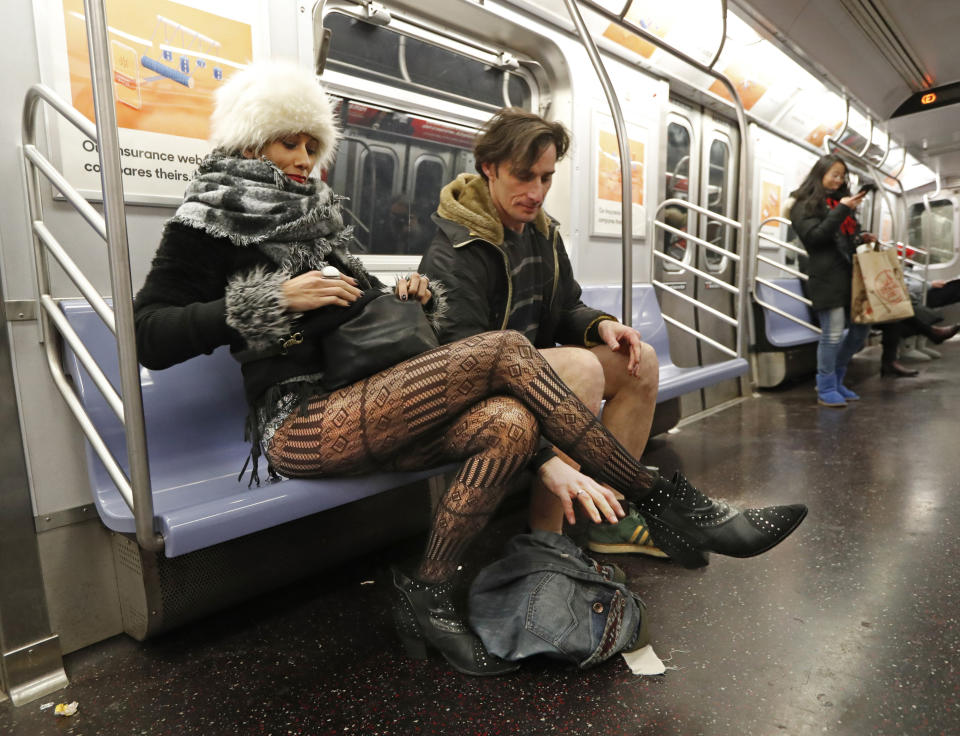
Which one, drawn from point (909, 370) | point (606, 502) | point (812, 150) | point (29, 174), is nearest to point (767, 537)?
point (606, 502)

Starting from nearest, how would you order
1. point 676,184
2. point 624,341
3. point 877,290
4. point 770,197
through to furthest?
point 624,341 < point 877,290 < point 676,184 < point 770,197

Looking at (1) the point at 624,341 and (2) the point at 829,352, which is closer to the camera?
(1) the point at 624,341

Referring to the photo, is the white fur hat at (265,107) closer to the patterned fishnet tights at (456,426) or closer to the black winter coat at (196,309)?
the black winter coat at (196,309)

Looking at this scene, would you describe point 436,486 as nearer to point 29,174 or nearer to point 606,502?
point 606,502

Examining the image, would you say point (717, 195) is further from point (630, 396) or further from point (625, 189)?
point (630, 396)

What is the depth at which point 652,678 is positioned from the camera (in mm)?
1467

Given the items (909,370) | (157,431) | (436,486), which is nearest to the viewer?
(157,431)

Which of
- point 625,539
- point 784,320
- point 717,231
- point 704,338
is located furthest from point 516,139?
point 784,320

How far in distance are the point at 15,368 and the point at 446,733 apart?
132 cm

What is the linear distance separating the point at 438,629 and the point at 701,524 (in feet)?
2.31

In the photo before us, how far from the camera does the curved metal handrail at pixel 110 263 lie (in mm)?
1245

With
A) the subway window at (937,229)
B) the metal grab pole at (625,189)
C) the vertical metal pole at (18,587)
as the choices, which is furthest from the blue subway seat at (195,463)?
the subway window at (937,229)

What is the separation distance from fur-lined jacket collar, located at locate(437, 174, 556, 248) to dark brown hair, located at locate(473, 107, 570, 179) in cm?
9

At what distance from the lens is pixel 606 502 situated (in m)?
1.44
